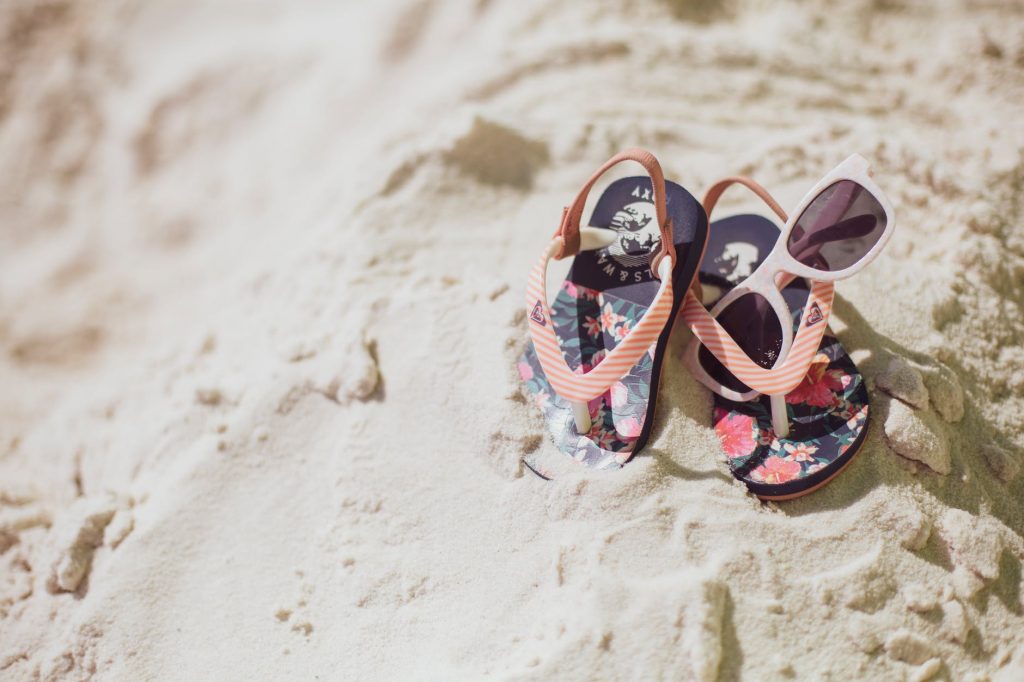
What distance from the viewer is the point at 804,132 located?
251cm

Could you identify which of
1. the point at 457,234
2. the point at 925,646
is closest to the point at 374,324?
the point at 457,234

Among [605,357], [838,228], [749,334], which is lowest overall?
[749,334]

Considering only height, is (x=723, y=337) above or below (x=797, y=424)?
above

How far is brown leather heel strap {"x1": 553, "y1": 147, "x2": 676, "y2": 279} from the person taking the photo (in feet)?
5.65

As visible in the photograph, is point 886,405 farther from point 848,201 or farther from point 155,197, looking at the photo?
point 155,197

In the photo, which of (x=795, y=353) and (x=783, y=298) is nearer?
(x=795, y=353)

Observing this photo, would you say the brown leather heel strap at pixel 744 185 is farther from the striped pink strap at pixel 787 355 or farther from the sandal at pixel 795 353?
the striped pink strap at pixel 787 355

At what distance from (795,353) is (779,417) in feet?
0.50

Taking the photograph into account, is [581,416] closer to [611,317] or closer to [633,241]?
[611,317]

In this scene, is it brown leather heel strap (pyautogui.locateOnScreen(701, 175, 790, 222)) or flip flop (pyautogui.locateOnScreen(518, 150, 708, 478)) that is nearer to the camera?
flip flop (pyautogui.locateOnScreen(518, 150, 708, 478))

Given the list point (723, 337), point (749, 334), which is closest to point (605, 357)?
point (723, 337)

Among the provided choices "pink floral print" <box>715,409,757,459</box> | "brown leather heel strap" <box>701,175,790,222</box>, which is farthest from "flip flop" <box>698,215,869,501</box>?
"brown leather heel strap" <box>701,175,790,222</box>

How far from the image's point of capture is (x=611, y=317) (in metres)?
1.94

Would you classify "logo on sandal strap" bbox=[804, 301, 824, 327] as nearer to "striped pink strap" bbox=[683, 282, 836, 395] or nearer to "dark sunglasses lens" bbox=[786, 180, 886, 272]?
"striped pink strap" bbox=[683, 282, 836, 395]
